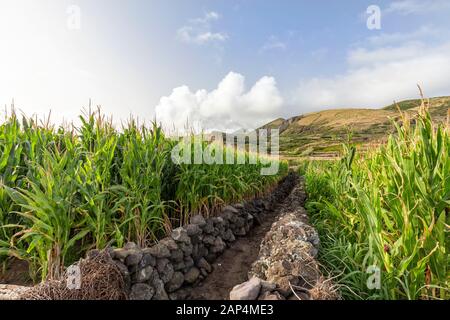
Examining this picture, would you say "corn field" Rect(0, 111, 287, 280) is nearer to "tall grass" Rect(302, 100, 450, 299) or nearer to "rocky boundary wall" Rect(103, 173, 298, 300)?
"rocky boundary wall" Rect(103, 173, 298, 300)

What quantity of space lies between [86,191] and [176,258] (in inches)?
49.3

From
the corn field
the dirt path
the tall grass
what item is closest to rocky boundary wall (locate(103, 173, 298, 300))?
the dirt path

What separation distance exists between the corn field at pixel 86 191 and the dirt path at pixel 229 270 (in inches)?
32.3

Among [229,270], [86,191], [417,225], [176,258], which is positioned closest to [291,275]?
[417,225]

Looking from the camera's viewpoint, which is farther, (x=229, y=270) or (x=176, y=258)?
(x=229, y=270)

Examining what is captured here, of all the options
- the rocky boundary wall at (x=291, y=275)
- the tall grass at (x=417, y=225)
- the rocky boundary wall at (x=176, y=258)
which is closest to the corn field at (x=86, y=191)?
the rocky boundary wall at (x=176, y=258)

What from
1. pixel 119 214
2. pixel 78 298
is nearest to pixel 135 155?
pixel 119 214

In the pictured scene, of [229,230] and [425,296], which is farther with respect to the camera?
[229,230]

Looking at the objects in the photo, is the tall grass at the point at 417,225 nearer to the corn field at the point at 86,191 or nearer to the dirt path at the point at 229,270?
the dirt path at the point at 229,270

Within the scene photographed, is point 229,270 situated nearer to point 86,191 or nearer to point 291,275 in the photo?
point 291,275

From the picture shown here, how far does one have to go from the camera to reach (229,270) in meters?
3.49
